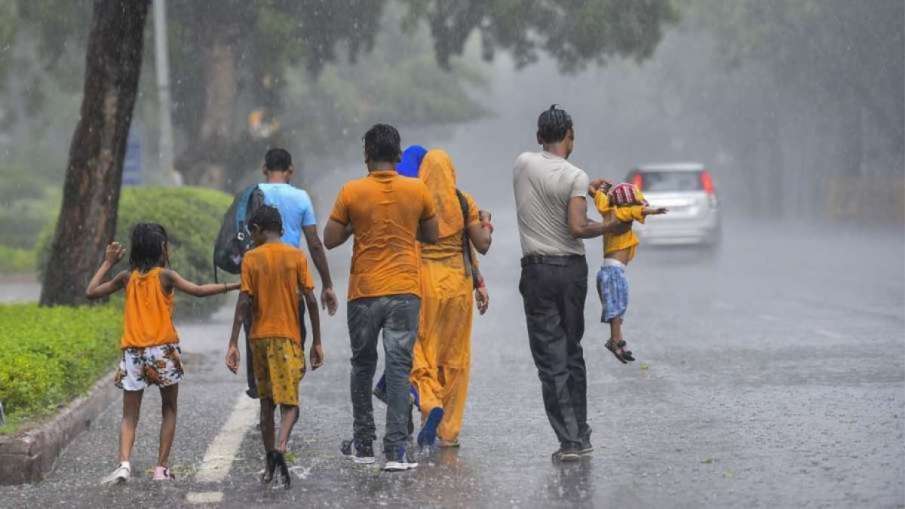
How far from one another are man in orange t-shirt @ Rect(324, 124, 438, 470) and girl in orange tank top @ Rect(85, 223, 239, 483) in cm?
68

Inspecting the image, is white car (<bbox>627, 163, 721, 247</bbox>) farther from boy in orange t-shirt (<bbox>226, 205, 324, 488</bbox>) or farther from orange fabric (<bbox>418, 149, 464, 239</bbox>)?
boy in orange t-shirt (<bbox>226, 205, 324, 488</bbox>)

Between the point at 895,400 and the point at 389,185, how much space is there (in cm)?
381

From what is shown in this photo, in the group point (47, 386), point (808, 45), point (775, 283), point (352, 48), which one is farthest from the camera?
point (808, 45)

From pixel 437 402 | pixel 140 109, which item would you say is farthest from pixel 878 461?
pixel 140 109

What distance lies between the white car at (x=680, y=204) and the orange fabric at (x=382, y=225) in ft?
70.2

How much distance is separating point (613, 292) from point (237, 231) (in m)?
2.13

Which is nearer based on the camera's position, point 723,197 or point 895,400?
point 895,400

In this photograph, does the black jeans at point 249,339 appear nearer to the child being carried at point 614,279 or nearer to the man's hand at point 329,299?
the man's hand at point 329,299

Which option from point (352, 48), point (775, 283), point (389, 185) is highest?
point (352, 48)

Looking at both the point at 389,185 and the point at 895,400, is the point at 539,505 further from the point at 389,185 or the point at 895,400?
the point at 895,400

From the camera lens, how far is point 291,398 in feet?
26.7

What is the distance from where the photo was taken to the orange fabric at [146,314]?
8.12 metres

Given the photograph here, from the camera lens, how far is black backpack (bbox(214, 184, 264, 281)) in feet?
30.5

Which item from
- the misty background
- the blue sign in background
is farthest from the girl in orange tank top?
the misty background
